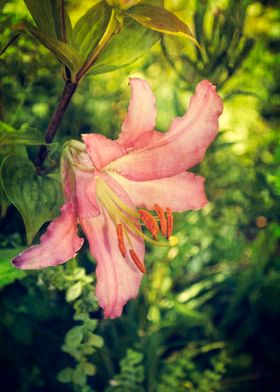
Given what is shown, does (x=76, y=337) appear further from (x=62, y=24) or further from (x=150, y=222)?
(x=62, y=24)

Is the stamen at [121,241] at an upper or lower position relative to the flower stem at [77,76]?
lower

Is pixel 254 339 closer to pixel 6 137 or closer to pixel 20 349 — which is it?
pixel 20 349

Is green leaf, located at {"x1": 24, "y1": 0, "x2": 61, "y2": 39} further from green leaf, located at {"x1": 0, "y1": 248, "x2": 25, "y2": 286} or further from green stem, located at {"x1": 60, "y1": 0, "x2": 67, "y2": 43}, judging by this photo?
green leaf, located at {"x1": 0, "y1": 248, "x2": 25, "y2": 286}

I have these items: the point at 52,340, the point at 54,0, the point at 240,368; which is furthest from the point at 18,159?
the point at 240,368

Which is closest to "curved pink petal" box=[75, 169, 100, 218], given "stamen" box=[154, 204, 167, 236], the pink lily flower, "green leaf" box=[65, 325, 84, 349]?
the pink lily flower

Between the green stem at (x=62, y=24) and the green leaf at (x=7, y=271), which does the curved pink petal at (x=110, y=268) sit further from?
the green stem at (x=62, y=24)

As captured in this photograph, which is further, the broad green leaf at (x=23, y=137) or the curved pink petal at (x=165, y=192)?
the curved pink petal at (x=165, y=192)

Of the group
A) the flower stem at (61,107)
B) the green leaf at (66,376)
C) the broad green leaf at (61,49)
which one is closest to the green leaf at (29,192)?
the flower stem at (61,107)
